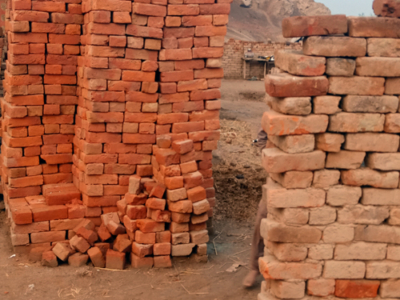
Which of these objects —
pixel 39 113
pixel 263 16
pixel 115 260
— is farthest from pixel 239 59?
pixel 115 260

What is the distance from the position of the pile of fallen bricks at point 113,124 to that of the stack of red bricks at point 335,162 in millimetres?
2142

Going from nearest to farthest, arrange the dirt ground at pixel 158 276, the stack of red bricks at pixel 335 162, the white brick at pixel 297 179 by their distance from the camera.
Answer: the stack of red bricks at pixel 335 162
the white brick at pixel 297 179
the dirt ground at pixel 158 276

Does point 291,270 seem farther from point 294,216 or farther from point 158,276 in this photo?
point 158,276

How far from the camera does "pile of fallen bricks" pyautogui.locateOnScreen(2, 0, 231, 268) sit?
637cm

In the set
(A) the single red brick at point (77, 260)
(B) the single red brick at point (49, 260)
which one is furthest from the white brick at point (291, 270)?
(B) the single red brick at point (49, 260)

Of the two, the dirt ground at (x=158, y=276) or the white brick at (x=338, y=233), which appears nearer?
the white brick at (x=338, y=233)

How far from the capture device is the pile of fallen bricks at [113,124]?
6.37 metres

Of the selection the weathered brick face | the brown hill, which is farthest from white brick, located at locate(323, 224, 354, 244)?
the brown hill

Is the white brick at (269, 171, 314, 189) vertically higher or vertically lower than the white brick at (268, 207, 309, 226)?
higher

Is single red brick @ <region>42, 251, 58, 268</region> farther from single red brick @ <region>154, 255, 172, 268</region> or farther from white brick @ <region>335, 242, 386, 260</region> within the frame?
white brick @ <region>335, 242, 386, 260</region>

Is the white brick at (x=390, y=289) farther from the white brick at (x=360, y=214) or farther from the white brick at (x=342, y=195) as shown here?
the white brick at (x=342, y=195)

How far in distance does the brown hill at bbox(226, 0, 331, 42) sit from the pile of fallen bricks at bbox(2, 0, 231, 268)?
1116 inches

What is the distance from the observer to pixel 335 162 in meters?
4.32

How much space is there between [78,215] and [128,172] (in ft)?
2.83
